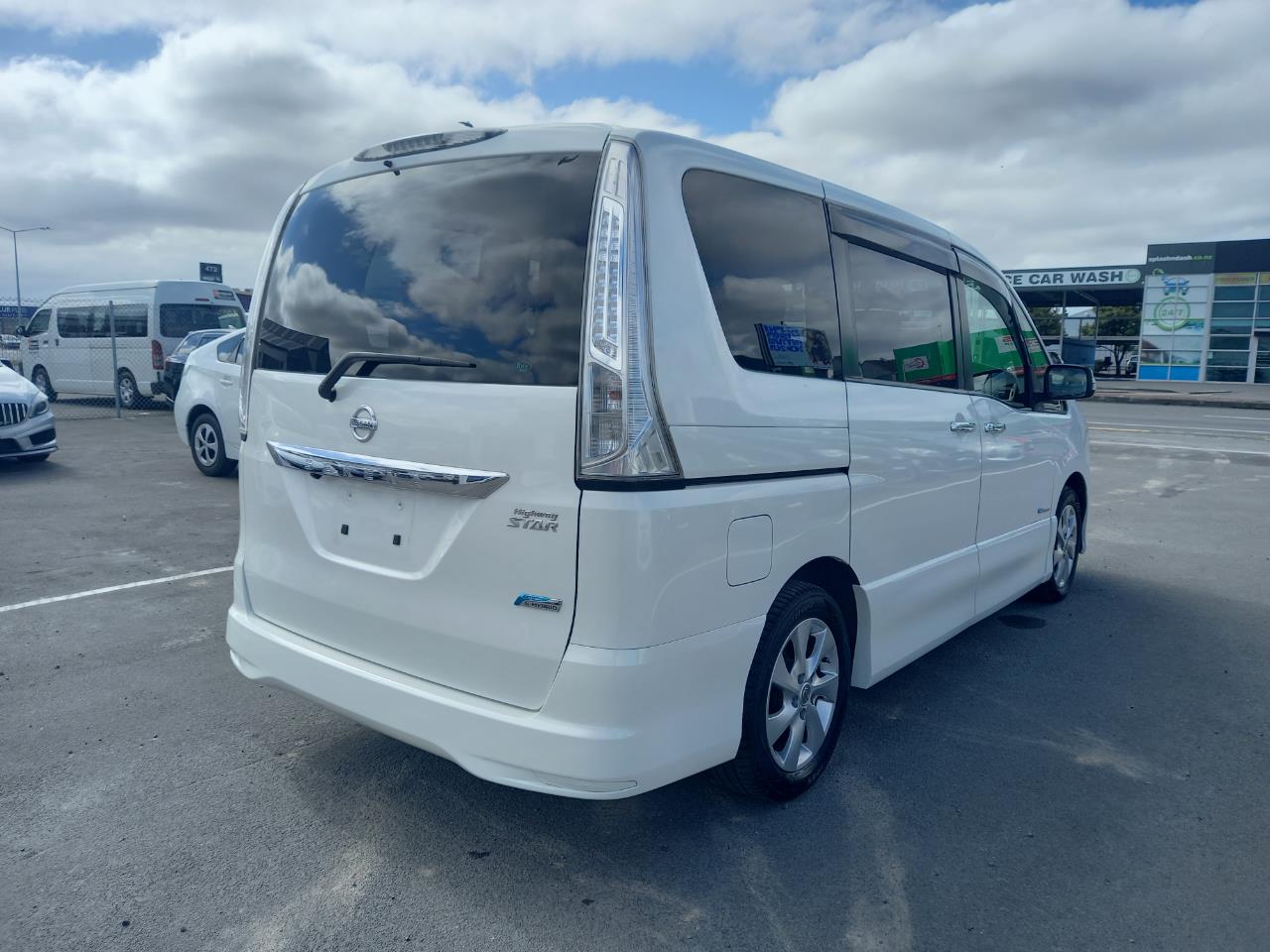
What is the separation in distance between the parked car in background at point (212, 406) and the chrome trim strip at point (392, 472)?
6.72 m

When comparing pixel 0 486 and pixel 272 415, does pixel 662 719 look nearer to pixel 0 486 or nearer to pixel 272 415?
pixel 272 415

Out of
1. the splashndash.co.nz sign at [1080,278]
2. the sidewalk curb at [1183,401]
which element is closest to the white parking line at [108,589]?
the sidewalk curb at [1183,401]

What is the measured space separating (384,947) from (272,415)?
5.53ft

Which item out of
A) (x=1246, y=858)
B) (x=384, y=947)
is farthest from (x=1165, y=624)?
(x=384, y=947)

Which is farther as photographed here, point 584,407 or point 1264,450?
point 1264,450

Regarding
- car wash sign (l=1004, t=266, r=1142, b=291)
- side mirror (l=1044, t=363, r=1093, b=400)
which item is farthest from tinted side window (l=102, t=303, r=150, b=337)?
car wash sign (l=1004, t=266, r=1142, b=291)

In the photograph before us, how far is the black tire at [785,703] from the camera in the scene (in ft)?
9.90

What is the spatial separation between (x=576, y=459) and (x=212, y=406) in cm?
817

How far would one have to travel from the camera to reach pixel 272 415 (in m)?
3.25

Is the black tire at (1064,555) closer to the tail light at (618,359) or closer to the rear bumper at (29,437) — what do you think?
the tail light at (618,359)

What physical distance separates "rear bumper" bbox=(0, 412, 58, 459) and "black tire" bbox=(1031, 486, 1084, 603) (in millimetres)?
9733

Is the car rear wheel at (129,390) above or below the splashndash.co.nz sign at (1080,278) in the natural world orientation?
below

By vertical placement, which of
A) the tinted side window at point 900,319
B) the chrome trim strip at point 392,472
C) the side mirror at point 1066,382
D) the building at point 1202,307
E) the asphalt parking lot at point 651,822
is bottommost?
the asphalt parking lot at point 651,822

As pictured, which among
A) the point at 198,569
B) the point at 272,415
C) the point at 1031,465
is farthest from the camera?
the point at 198,569
